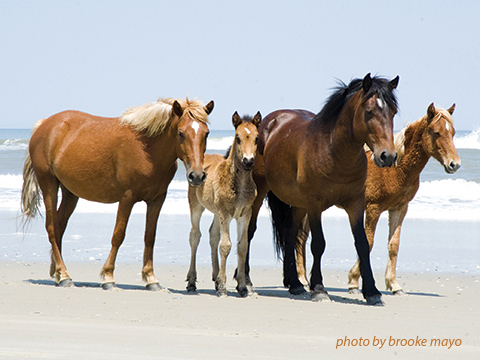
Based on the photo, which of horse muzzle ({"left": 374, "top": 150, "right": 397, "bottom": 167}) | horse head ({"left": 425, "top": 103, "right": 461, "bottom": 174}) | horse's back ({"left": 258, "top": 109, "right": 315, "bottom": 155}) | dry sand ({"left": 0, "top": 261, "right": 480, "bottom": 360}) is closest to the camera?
dry sand ({"left": 0, "top": 261, "right": 480, "bottom": 360})

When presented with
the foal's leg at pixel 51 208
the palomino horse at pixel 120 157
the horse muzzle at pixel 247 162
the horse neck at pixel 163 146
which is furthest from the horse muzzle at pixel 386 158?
the foal's leg at pixel 51 208

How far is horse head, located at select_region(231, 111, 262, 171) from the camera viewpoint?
22.1 feet

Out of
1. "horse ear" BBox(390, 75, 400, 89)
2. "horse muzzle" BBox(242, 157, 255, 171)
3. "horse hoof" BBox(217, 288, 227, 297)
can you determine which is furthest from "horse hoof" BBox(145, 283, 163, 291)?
"horse ear" BBox(390, 75, 400, 89)

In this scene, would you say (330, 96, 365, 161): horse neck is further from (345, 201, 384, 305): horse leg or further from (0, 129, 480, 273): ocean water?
(0, 129, 480, 273): ocean water

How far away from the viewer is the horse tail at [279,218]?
835cm

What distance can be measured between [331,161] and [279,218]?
175cm

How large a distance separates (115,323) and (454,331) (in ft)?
8.54

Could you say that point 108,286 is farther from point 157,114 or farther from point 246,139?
point 246,139

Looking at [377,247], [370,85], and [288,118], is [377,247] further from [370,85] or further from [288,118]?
[370,85]

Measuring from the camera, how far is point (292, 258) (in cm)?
799

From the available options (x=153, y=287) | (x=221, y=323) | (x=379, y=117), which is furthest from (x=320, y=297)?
(x=379, y=117)

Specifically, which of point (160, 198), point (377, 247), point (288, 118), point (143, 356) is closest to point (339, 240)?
point (377, 247)

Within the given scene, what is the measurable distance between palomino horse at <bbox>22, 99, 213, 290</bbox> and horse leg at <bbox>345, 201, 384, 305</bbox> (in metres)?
1.60

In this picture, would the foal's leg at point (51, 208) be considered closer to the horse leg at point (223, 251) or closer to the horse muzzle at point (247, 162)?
the horse leg at point (223, 251)
